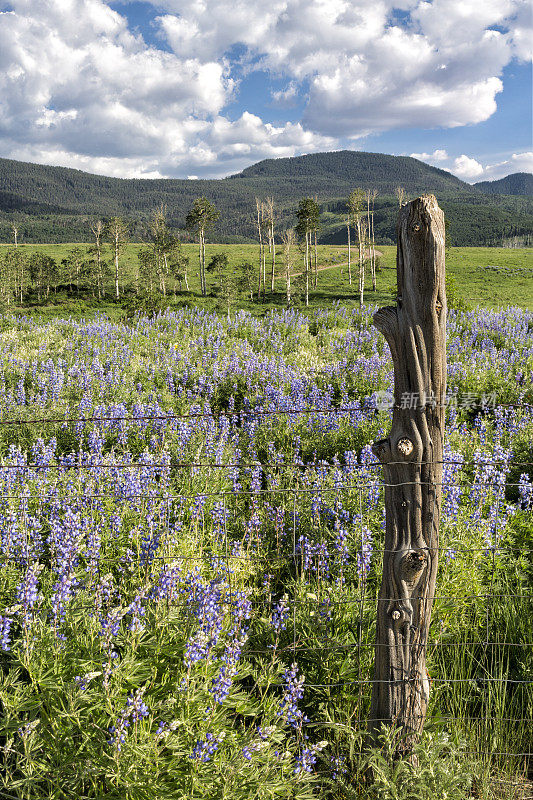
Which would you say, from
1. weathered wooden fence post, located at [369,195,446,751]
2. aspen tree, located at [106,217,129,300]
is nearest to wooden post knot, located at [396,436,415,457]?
weathered wooden fence post, located at [369,195,446,751]

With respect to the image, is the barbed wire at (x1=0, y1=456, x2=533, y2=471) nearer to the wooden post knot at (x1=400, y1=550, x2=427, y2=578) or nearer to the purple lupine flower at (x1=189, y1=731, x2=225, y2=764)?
the wooden post knot at (x1=400, y1=550, x2=427, y2=578)

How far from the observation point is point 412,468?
287 cm

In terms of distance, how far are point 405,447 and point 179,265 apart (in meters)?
58.9

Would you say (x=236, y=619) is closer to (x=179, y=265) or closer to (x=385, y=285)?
(x=385, y=285)

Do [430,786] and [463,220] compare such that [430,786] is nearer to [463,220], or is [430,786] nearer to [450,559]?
[450,559]

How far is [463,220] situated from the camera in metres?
194

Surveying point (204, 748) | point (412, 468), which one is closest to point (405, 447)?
point (412, 468)

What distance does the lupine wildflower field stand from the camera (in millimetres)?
2541

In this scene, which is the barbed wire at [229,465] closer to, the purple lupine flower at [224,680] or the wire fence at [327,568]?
the wire fence at [327,568]

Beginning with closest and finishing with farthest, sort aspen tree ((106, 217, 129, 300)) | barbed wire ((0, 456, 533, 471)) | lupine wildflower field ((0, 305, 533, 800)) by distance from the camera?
lupine wildflower field ((0, 305, 533, 800)) < barbed wire ((0, 456, 533, 471)) < aspen tree ((106, 217, 129, 300))

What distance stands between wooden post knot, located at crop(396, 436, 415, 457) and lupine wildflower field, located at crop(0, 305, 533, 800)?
942 mm

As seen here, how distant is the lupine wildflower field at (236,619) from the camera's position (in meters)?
2.54

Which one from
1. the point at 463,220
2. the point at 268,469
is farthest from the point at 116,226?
the point at 463,220

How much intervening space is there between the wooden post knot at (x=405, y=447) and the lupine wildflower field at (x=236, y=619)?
942 mm
